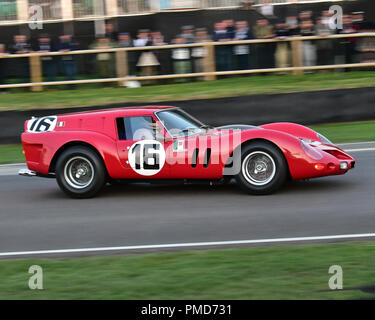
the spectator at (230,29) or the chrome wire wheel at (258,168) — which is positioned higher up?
the spectator at (230,29)

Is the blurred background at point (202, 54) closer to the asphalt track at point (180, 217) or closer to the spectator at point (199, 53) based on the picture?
the spectator at point (199, 53)

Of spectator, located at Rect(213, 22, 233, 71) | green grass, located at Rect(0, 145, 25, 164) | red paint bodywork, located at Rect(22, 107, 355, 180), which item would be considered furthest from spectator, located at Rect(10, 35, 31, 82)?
red paint bodywork, located at Rect(22, 107, 355, 180)

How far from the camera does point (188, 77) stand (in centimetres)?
1589

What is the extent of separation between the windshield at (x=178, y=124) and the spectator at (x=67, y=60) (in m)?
8.00

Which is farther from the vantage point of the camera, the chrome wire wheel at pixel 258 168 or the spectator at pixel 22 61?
the spectator at pixel 22 61

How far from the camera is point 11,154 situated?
12516 millimetres

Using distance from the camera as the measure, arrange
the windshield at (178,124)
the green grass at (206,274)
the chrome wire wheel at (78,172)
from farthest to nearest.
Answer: the chrome wire wheel at (78,172) < the windshield at (178,124) < the green grass at (206,274)

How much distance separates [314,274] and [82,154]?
4.19 m

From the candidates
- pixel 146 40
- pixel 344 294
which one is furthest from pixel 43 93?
pixel 344 294

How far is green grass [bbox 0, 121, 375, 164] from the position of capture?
12039 mm

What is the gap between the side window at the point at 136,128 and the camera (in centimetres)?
805

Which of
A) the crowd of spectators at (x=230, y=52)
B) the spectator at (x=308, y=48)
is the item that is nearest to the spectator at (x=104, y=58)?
the crowd of spectators at (x=230, y=52)

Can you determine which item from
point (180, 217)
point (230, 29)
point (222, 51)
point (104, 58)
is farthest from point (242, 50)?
point (180, 217)

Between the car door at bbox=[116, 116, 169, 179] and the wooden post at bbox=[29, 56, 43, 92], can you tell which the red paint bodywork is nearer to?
the car door at bbox=[116, 116, 169, 179]
